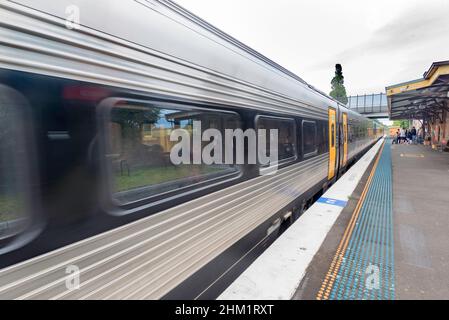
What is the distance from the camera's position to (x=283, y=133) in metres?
3.53

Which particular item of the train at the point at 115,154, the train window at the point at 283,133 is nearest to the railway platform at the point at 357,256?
the train at the point at 115,154

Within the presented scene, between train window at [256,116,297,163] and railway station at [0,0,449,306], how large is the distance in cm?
3

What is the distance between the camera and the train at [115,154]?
1.04 m

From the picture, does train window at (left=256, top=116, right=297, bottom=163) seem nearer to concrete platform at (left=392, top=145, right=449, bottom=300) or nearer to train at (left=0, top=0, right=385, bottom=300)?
train at (left=0, top=0, right=385, bottom=300)

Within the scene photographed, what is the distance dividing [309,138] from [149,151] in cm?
371

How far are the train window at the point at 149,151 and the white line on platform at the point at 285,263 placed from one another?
116 centimetres

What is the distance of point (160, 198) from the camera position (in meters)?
1.65

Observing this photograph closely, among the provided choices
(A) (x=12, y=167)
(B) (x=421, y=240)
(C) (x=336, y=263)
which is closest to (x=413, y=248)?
(B) (x=421, y=240)

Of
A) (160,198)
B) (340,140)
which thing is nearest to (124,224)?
(160,198)

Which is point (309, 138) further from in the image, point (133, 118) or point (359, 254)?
point (133, 118)

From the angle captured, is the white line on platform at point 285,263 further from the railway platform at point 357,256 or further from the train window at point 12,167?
the train window at point 12,167

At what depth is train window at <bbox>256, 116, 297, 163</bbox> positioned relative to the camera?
119 inches
